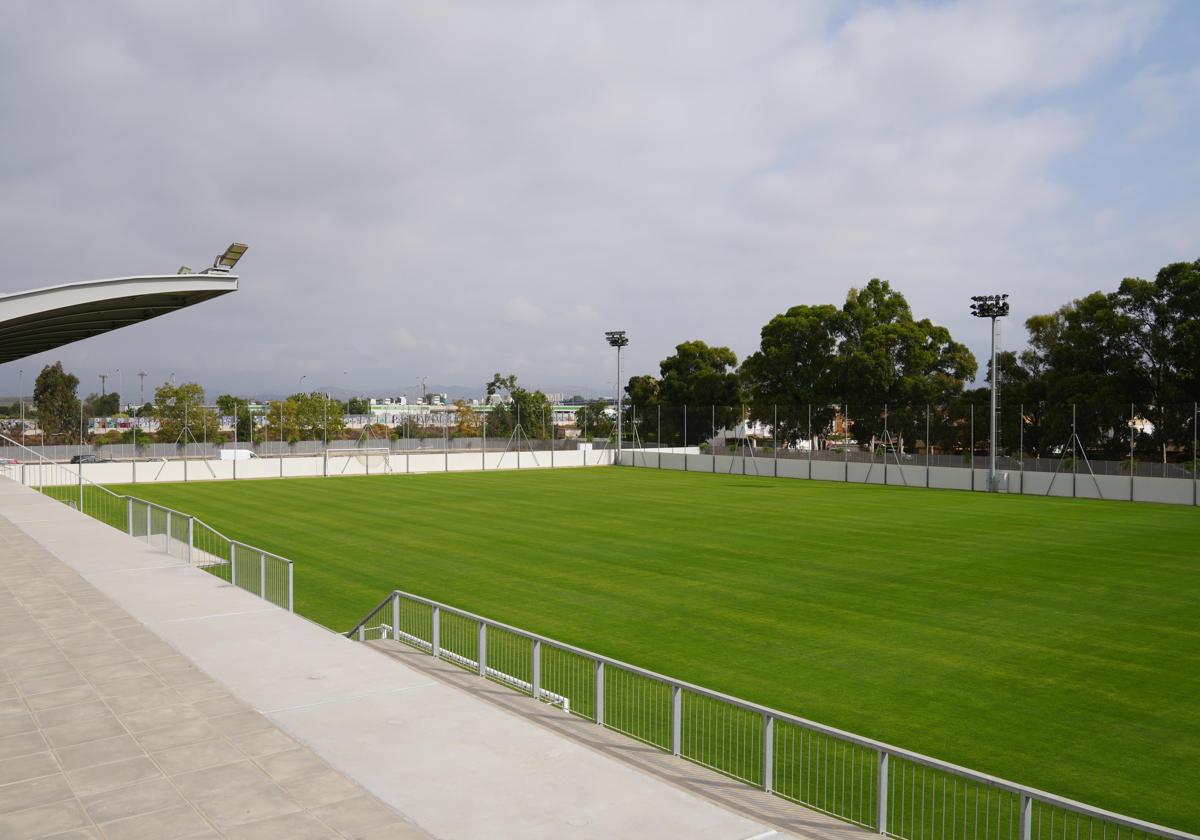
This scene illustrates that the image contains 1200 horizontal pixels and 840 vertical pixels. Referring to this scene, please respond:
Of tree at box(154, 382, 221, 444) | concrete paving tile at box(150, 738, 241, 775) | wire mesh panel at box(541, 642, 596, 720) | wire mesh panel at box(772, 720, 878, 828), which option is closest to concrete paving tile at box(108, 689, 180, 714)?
concrete paving tile at box(150, 738, 241, 775)

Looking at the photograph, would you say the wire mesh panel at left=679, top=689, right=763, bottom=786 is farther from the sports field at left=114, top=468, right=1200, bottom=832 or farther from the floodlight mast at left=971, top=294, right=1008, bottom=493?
the floodlight mast at left=971, top=294, right=1008, bottom=493

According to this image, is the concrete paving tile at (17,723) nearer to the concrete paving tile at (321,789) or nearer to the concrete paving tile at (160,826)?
the concrete paving tile at (160,826)

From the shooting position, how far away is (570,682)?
492 inches

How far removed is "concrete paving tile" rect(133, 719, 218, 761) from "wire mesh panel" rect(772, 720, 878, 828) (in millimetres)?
5440

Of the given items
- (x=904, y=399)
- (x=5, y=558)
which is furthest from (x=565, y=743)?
(x=904, y=399)

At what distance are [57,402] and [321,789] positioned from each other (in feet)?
342

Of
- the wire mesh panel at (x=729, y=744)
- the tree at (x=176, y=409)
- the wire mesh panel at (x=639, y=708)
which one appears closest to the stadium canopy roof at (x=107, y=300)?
the wire mesh panel at (x=639, y=708)

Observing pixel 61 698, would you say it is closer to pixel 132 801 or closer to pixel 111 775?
pixel 111 775

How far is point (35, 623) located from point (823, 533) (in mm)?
22363

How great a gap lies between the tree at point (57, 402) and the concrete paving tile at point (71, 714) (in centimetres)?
9493

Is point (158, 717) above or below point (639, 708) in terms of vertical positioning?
above

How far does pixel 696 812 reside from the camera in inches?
273

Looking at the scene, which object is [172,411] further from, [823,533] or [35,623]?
[35,623]

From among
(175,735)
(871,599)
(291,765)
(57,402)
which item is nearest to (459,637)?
(175,735)
